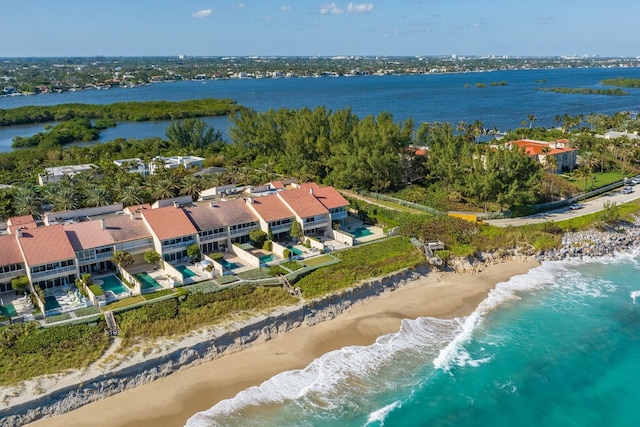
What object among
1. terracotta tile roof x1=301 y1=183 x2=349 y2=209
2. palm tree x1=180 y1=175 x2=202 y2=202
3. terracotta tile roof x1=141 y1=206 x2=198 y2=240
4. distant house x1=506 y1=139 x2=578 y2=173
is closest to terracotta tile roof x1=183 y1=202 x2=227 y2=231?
terracotta tile roof x1=141 y1=206 x2=198 y2=240

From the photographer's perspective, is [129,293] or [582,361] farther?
[129,293]

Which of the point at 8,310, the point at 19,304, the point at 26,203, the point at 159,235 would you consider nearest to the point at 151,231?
the point at 159,235

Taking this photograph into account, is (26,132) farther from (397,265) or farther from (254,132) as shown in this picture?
(397,265)

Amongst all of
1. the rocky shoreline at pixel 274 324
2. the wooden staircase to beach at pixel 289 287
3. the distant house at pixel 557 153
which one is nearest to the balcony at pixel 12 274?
the rocky shoreline at pixel 274 324

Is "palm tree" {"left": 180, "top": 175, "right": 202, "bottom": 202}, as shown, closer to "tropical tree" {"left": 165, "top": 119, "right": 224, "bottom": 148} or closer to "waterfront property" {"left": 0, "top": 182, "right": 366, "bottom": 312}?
"waterfront property" {"left": 0, "top": 182, "right": 366, "bottom": 312}

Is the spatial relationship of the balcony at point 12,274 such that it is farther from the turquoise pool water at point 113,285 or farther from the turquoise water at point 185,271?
the turquoise water at point 185,271

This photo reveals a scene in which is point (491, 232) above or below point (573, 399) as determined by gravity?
above

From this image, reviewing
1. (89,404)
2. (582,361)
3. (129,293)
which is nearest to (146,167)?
(129,293)
